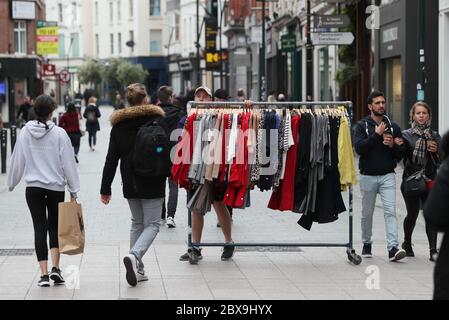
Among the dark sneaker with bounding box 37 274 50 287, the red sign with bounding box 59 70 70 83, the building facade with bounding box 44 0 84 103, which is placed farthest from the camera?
the building facade with bounding box 44 0 84 103

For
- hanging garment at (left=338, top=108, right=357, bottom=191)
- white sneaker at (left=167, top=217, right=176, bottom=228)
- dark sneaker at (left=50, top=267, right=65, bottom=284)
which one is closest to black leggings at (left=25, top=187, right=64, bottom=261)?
dark sneaker at (left=50, top=267, right=65, bottom=284)

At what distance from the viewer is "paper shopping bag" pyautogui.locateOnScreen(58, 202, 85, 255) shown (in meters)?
9.98

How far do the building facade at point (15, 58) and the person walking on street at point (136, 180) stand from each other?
42046 millimetres

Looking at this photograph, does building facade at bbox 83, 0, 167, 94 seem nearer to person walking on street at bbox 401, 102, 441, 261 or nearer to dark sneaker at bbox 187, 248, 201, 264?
person walking on street at bbox 401, 102, 441, 261

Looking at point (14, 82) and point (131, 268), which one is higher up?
point (14, 82)

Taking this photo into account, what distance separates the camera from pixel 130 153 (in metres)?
10.4

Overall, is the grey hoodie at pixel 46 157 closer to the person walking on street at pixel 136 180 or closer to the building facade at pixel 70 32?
the person walking on street at pixel 136 180

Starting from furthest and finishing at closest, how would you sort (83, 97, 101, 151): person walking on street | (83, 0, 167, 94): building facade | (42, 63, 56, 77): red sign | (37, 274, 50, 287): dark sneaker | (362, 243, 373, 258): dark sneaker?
(83, 0, 167, 94): building facade
(42, 63, 56, 77): red sign
(83, 97, 101, 151): person walking on street
(362, 243, 373, 258): dark sneaker
(37, 274, 50, 287): dark sneaker

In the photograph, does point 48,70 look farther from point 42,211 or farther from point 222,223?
point 42,211

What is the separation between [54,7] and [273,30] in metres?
58.7

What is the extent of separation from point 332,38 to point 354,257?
611 inches

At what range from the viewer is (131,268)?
9922 mm

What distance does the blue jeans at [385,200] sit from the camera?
38.4 feet

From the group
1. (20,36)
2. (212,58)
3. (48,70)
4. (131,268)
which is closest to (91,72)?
(20,36)
